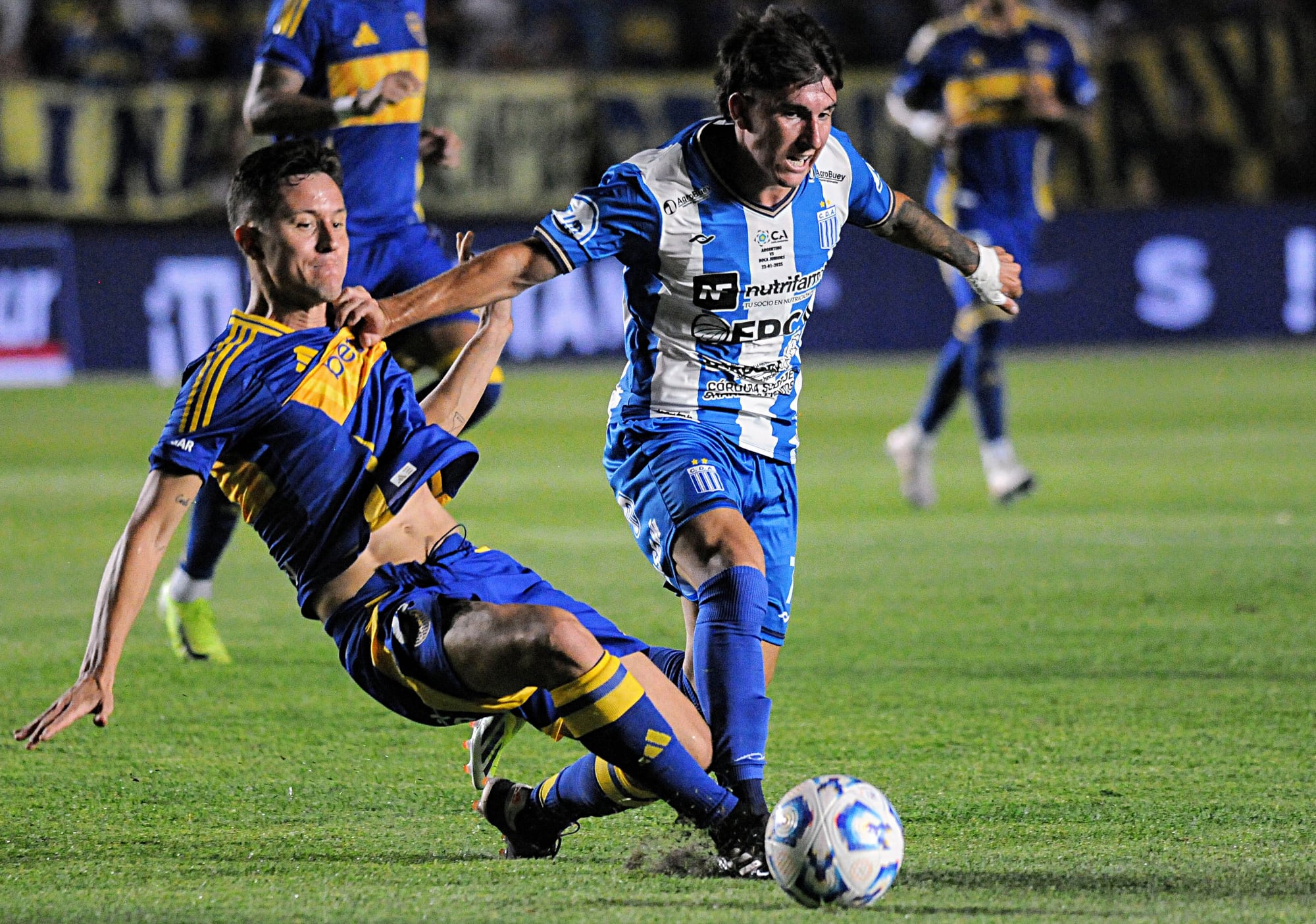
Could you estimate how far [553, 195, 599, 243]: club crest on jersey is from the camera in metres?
4.13

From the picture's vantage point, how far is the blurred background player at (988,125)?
9.54 metres

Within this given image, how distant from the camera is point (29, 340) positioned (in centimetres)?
1691

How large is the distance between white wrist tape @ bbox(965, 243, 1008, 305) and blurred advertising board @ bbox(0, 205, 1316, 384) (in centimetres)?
1206

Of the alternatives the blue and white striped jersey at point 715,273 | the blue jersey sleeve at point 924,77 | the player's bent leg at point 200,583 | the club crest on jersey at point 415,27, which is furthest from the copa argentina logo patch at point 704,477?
the blue jersey sleeve at point 924,77

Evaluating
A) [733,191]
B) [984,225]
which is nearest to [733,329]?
[733,191]

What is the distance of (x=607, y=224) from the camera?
13.8ft

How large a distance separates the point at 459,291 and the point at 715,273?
672mm

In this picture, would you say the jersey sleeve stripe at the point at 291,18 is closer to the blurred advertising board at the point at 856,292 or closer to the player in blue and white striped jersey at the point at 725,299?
the player in blue and white striped jersey at the point at 725,299

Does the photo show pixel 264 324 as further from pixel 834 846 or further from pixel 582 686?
pixel 834 846

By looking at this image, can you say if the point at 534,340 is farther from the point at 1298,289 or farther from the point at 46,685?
the point at 46,685

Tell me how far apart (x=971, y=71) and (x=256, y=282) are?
6.57 meters

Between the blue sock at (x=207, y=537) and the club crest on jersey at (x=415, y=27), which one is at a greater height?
the club crest on jersey at (x=415, y=27)

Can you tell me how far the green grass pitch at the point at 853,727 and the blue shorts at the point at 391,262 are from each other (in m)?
1.26

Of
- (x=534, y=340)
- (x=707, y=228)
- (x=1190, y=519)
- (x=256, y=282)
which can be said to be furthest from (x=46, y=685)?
(x=534, y=340)
